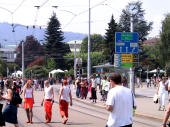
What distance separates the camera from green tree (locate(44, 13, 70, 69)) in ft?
297

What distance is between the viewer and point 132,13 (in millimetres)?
23922

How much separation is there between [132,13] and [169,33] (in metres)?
40.8

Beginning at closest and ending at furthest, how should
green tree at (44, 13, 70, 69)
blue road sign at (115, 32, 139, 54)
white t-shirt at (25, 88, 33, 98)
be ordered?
white t-shirt at (25, 88, 33, 98) < blue road sign at (115, 32, 139, 54) < green tree at (44, 13, 70, 69)

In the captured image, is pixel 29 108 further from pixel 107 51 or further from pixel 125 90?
pixel 107 51

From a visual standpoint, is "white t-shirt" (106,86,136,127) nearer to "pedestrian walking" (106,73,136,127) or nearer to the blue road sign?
"pedestrian walking" (106,73,136,127)

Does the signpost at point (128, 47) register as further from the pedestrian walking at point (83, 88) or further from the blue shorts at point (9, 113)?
the blue shorts at point (9, 113)

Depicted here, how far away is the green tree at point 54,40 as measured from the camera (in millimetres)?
90438

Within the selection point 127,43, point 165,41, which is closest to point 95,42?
point 165,41

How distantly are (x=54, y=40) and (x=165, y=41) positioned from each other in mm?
33570

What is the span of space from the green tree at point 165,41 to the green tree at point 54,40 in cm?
3229

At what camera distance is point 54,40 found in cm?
9075

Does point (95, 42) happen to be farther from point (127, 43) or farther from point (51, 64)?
point (127, 43)

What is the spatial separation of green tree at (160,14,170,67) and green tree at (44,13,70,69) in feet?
106

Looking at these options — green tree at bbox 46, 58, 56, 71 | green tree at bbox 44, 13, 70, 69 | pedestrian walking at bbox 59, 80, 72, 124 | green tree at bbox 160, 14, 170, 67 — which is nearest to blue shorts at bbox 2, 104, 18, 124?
pedestrian walking at bbox 59, 80, 72, 124
